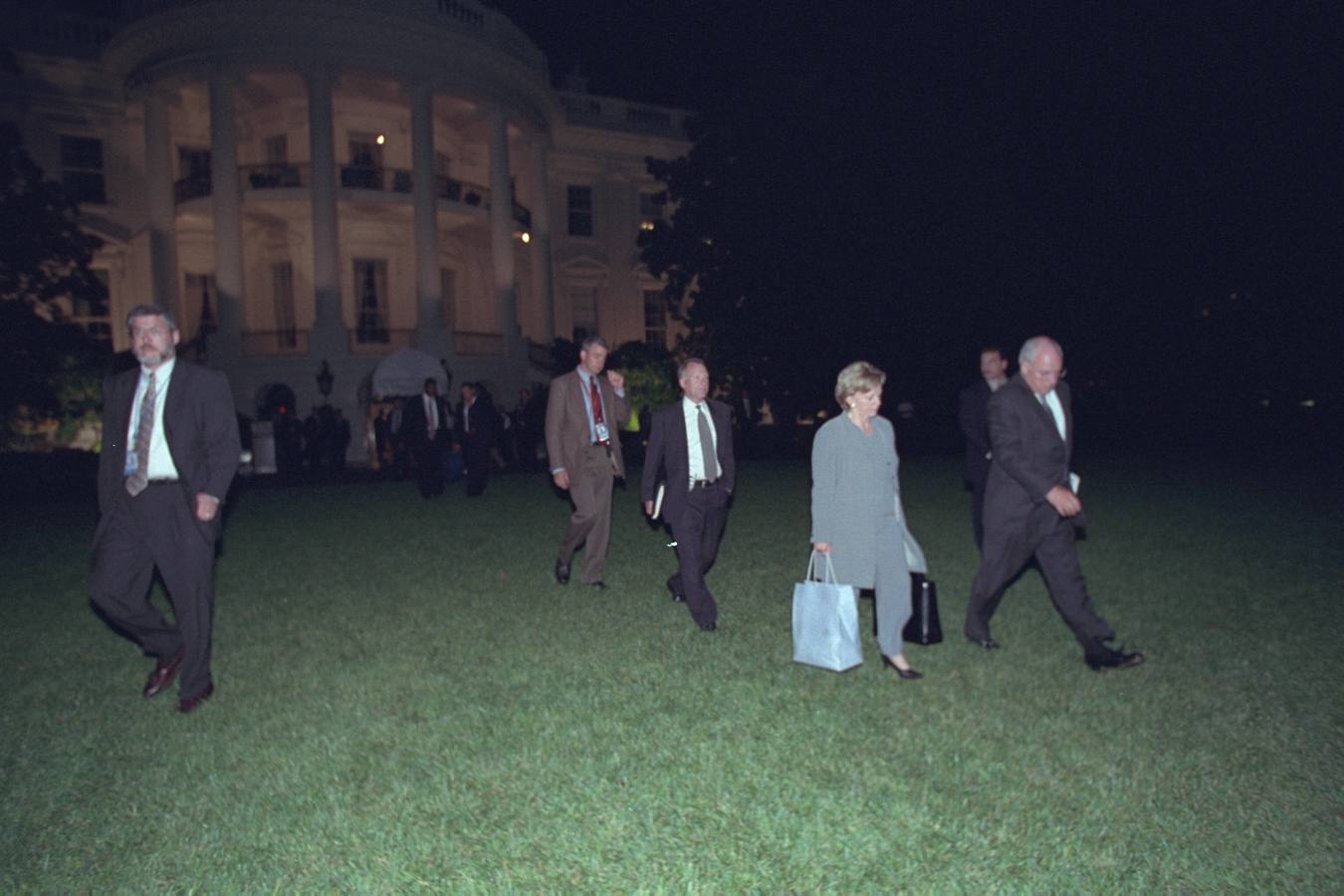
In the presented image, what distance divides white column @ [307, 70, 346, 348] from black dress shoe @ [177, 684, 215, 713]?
21.5 m

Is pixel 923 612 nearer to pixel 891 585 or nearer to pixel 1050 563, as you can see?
pixel 891 585

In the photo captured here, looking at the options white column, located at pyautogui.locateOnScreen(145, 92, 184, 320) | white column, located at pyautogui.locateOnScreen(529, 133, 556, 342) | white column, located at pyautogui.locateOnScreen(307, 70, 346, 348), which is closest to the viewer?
white column, located at pyautogui.locateOnScreen(307, 70, 346, 348)

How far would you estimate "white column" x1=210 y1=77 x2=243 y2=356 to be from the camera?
2464cm

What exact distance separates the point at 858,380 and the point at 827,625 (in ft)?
4.44

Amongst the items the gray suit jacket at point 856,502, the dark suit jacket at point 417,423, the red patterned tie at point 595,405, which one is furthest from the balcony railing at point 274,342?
the gray suit jacket at point 856,502

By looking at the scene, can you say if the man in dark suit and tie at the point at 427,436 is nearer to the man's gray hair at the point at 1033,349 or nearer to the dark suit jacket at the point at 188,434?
the dark suit jacket at the point at 188,434

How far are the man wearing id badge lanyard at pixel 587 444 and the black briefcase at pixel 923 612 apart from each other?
2.94 m

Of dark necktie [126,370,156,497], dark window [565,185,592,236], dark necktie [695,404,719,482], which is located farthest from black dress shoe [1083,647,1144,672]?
dark window [565,185,592,236]

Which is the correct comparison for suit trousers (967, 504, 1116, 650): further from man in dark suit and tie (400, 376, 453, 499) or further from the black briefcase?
man in dark suit and tie (400, 376, 453, 499)

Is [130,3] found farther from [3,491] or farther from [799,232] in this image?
[799,232]

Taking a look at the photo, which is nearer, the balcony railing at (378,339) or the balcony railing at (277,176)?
the balcony railing at (277,176)

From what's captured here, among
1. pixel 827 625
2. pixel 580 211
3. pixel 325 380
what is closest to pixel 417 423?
pixel 827 625

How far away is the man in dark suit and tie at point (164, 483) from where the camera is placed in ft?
15.6

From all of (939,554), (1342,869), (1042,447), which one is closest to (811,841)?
(1342,869)
